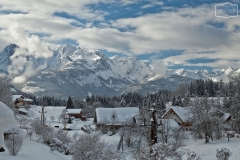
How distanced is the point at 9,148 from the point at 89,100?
130 m

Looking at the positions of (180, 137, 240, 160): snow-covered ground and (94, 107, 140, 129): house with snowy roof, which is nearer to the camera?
(180, 137, 240, 160): snow-covered ground

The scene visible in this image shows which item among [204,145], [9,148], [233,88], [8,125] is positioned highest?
[233,88]

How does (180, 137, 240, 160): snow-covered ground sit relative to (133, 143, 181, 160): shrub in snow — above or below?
below

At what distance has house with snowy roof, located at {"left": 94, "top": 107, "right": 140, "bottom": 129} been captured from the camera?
66.8 m

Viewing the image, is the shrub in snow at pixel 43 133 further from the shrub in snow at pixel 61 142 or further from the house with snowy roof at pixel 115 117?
the house with snowy roof at pixel 115 117

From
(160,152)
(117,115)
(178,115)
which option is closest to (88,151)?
(160,152)

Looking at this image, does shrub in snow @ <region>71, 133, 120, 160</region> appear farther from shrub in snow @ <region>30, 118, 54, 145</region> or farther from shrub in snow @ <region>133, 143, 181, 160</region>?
shrub in snow @ <region>30, 118, 54, 145</region>

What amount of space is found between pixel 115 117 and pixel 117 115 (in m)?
2.00

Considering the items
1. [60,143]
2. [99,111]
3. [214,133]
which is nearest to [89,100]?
[99,111]

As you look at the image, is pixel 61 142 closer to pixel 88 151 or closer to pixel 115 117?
pixel 88 151

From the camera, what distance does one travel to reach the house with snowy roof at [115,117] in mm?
66750

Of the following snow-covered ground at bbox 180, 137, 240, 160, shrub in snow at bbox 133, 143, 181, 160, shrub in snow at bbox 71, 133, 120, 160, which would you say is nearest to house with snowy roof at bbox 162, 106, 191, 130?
snow-covered ground at bbox 180, 137, 240, 160

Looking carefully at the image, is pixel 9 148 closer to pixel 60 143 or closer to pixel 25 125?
pixel 60 143

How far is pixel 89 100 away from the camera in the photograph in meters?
154
